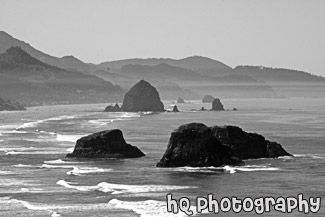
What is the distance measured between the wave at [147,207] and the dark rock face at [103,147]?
37857 millimetres

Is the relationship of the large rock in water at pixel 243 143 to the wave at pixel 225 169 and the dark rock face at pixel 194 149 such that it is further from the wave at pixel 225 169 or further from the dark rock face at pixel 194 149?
the wave at pixel 225 169

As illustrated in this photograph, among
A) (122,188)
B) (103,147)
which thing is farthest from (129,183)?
(103,147)

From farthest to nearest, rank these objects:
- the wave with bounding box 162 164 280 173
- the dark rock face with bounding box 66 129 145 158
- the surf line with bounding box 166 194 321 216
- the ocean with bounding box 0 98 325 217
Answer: the dark rock face with bounding box 66 129 145 158 → the wave with bounding box 162 164 280 173 → the ocean with bounding box 0 98 325 217 → the surf line with bounding box 166 194 321 216

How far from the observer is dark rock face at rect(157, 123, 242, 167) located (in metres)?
99.3

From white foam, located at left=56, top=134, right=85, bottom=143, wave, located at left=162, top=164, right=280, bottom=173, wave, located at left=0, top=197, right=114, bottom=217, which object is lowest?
wave, located at left=0, top=197, right=114, bottom=217

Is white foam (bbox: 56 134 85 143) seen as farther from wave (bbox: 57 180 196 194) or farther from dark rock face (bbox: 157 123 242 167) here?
wave (bbox: 57 180 196 194)

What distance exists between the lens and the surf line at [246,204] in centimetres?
6938

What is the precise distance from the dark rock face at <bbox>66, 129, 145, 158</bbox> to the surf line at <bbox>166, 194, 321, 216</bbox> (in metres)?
36.5

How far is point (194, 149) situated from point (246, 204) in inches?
1087

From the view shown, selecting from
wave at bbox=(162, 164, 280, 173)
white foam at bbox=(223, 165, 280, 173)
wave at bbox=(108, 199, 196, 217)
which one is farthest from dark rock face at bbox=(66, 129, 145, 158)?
wave at bbox=(108, 199, 196, 217)

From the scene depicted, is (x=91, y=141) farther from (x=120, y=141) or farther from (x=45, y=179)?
(x=45, y=179)

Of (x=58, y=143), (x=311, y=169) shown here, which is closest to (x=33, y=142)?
(x=58, y=143)

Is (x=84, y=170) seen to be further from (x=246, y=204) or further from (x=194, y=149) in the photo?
(x=246, y=204)

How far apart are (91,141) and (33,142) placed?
36319 millimetres
